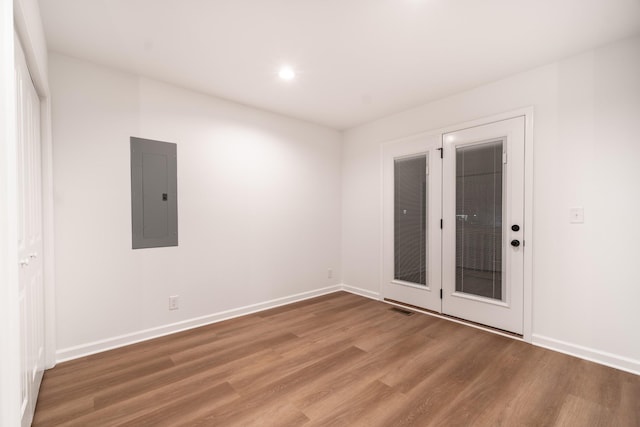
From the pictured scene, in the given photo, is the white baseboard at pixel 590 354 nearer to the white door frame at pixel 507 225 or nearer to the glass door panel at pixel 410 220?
the white door frame at pixel 507 225

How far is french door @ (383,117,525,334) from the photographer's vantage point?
2.94 metres

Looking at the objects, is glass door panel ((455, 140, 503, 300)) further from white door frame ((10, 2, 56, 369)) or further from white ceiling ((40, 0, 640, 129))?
white door frame ((10, 2, 56, 369))

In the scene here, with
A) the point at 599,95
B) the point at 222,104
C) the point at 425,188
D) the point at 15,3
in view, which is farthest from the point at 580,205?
the point at 15,3

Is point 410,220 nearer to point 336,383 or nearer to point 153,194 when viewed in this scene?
point 336,383

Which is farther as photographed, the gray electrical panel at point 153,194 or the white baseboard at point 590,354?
the gray electrical panel at point 153,194

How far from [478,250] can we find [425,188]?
3.19ft

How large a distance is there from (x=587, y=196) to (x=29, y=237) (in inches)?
166

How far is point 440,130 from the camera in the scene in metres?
3.49

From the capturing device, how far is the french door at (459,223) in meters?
2.94

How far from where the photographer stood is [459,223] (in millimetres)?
3371

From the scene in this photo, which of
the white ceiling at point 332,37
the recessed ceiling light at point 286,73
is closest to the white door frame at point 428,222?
the white ceiling at point 332,37

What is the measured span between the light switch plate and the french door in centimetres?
38

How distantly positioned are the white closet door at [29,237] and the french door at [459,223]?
11.8 feet

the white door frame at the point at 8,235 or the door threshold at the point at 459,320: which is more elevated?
the white door frame at the point at 8,235
